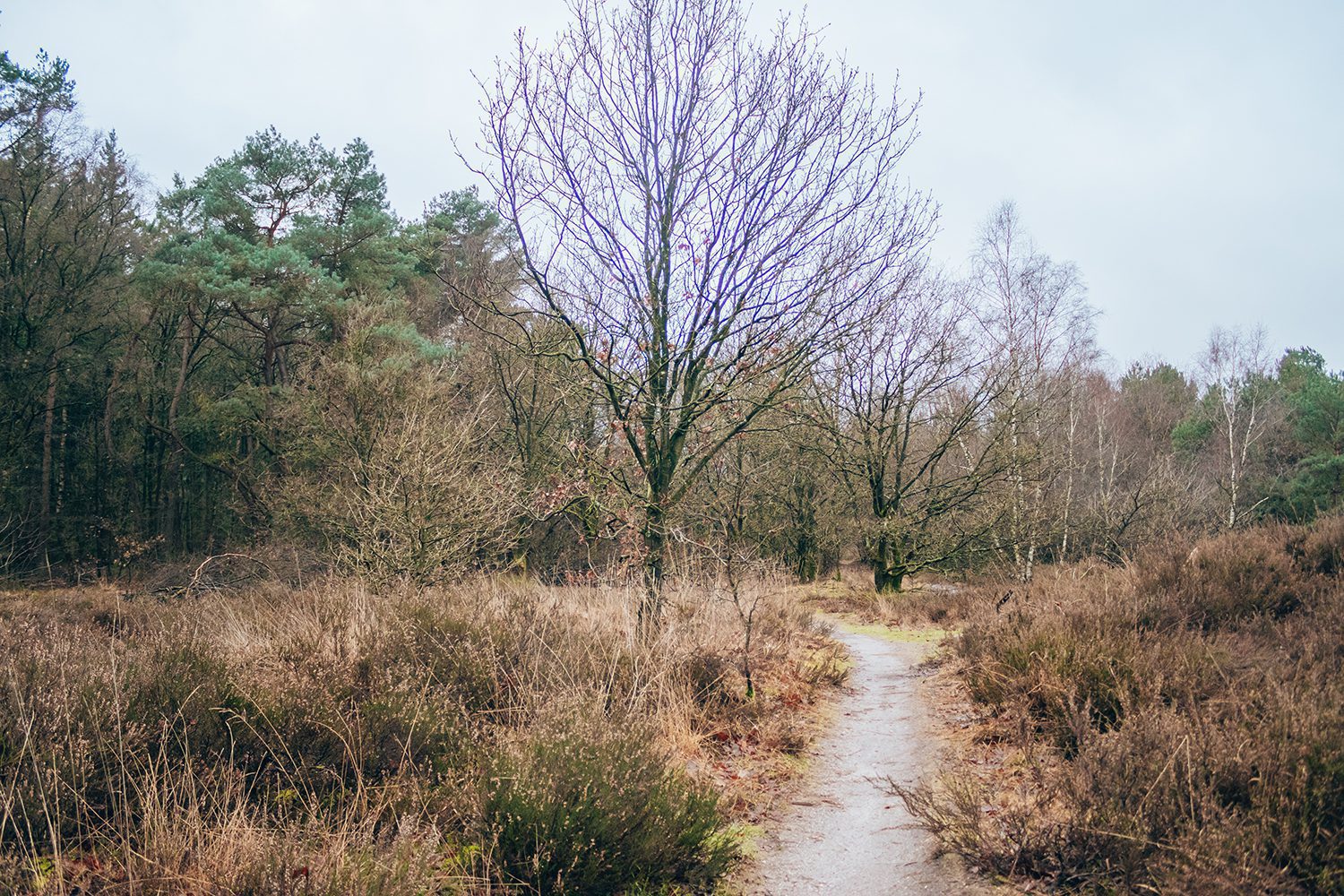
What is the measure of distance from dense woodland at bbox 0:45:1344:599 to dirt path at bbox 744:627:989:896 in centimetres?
534

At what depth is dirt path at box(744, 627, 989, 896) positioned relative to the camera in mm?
4277

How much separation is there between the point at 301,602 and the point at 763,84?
7010 millimetres

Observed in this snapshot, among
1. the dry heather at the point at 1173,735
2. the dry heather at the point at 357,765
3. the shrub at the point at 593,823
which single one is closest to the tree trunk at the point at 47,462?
the dry heather at the point at 357,765

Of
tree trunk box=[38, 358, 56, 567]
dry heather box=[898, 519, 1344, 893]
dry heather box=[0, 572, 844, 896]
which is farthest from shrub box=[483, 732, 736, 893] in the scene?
tree trunk box=[38, 358, 56, 567]

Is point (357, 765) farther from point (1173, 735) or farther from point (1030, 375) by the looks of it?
point (1030, 375)

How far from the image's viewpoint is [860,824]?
511cm

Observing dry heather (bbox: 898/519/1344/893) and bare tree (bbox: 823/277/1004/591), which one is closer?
dry heather (bbox: 898/519/1344/893)

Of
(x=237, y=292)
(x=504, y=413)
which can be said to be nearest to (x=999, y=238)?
(x=504, y=413)

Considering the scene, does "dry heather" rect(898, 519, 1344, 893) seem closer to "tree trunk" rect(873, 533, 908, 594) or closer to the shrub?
the shrub

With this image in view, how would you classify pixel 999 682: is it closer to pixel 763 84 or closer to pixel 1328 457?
pixel 763 84

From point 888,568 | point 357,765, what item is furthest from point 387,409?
point 357,765

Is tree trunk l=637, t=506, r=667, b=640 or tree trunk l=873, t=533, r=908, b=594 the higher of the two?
tree trunk l=637, t=506, r=667, b=640

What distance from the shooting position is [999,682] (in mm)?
6816

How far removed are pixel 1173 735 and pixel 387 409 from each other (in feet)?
60.1
